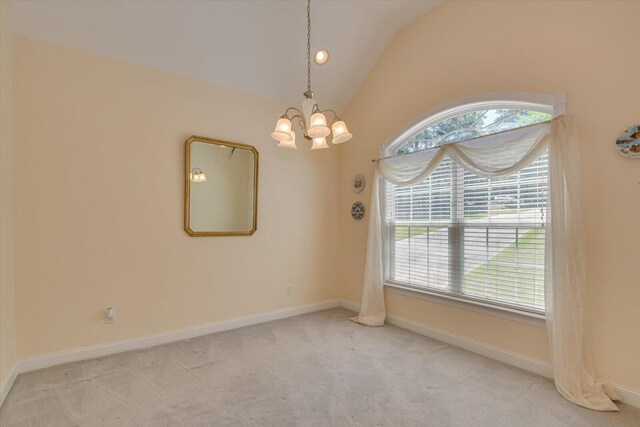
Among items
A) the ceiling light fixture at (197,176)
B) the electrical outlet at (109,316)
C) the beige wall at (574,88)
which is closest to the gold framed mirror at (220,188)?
the ceiling light fixture at (197,176)

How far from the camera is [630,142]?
2102 mm

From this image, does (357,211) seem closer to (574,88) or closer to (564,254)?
(564,254)

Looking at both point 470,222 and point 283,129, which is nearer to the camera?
point 283,129

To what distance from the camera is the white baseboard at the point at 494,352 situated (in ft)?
6.94

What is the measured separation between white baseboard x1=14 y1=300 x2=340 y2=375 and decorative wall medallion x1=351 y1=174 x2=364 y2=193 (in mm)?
1718

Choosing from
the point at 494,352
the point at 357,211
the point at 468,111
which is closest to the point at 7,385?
the point at 357,211

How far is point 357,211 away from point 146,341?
282 centimetres

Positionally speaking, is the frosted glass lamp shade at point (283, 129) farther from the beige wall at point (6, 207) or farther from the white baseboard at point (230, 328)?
the white baseboard at point (230, 328)

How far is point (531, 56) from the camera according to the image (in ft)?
8.44

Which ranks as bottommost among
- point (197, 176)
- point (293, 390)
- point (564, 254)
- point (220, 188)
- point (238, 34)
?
point (293, 390)

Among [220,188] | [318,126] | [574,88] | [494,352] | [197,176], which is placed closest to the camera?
[318,126]

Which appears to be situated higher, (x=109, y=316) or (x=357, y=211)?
(x=357, y=211)

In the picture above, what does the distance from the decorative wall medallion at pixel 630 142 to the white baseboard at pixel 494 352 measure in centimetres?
162

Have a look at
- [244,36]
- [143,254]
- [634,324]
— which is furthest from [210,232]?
[634,324]
